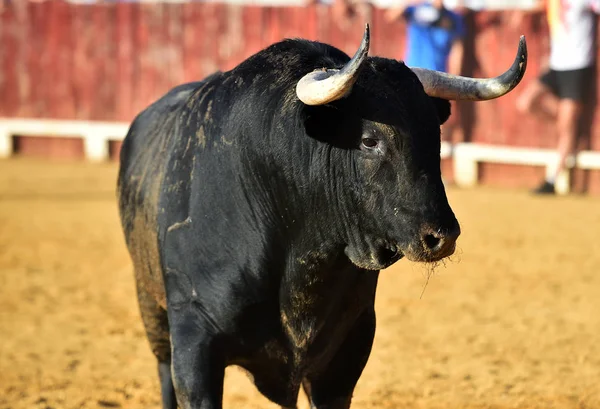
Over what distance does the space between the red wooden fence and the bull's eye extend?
9944 mm

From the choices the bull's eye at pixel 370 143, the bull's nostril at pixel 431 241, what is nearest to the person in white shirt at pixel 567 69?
the bull's eye at pixel 370 143

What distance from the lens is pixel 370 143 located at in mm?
3395

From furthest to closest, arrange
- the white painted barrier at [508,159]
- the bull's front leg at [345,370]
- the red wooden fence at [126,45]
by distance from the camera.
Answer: the red wooden fence at [126,45]
the white painted barrier at [508,159]
the bull's front leg at [345,370]

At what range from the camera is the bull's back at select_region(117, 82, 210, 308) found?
166 inches

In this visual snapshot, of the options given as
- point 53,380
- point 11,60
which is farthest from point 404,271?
point 11,60

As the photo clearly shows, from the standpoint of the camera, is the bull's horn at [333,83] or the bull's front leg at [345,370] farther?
the bull's front leg at [345,370]

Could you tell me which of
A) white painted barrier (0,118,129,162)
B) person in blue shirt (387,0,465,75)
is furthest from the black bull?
Answer: white painted barrier (0,118,129,162)

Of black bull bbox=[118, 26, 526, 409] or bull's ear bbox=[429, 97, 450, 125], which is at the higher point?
bull's ear bbox=[429, 97, 450, 125]

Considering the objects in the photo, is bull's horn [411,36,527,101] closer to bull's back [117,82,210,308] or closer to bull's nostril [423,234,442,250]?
bull's nostril [423,234,442,250]

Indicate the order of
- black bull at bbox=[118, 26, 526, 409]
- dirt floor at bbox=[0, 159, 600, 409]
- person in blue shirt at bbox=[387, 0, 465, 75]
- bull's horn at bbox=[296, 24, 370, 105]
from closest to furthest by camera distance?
bull's horn at bbox=[296, 24, 370, 105] < black bull at bbox=[118, 26, 526, 409] < dirt floor at bbox=[0, 159, 600, 409] < person in blue shirt at bbox=[387, 0, 465, 75]

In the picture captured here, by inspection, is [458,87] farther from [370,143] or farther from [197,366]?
[197,366]

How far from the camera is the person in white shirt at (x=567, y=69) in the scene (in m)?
11.7

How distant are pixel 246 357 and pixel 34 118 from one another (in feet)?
39.8

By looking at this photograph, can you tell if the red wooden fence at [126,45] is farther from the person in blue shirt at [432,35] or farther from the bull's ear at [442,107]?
the bull's ear at [442,107]
